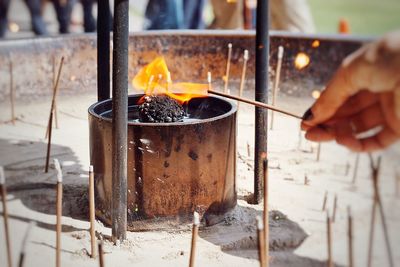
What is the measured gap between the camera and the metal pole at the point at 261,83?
10.5ft

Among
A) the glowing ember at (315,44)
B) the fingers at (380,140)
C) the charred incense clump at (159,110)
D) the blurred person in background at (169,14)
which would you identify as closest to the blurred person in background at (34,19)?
the blurred person in background at (169,14)

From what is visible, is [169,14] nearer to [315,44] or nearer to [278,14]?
[278,14]

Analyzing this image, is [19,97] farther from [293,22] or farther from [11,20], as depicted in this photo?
[11,20]

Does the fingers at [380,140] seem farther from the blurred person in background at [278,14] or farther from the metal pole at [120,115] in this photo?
the blurred person in background at [278,14]

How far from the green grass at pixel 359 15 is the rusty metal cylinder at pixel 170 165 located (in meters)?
9.53

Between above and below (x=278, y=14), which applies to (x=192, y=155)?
below

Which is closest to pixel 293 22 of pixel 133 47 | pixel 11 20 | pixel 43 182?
pixel 133 47

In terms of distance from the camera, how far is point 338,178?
152 inches

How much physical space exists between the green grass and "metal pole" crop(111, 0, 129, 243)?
32.7 feet

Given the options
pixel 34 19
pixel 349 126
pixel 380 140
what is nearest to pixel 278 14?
pixel 34 19

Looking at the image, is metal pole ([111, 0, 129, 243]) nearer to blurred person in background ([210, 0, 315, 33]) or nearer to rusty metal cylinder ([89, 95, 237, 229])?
rusty metal cylinder ([89, 95, 237, 229])

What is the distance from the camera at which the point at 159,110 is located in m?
3.11

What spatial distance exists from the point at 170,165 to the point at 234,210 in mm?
600

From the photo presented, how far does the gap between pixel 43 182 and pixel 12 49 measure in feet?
6.53
